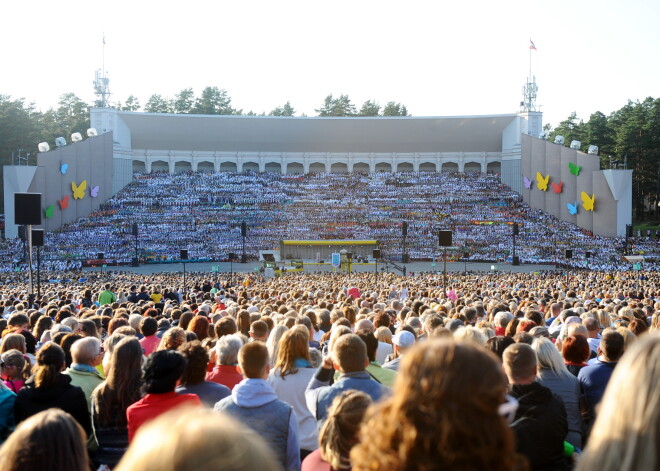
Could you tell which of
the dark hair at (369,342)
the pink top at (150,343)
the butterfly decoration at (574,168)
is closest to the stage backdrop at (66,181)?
the butterfly decoration at (574,168)

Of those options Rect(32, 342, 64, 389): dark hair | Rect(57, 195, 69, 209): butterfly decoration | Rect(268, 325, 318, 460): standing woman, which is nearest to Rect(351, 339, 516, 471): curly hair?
Rect(268, 325, 318, 460): standing woman

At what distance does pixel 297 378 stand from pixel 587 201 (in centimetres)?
5655

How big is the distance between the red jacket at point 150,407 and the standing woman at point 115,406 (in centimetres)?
34

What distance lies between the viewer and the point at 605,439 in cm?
189

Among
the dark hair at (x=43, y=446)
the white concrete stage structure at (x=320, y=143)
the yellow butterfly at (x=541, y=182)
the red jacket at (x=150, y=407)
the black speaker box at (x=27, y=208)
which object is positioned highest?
the white concrete stage structure at (x=320, y=143)

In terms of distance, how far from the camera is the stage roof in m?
73.1

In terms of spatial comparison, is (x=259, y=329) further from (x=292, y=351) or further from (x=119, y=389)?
(x=119, y=389)

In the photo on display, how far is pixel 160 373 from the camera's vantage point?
4254mm

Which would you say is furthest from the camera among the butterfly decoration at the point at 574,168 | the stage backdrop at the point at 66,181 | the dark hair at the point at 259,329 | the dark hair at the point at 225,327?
the butterfly decoration at the point at 574,168

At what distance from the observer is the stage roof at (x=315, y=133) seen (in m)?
73.1

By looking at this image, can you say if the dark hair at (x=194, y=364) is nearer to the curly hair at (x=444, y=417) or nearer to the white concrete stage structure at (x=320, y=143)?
the curly hair at (x=444, y=417)

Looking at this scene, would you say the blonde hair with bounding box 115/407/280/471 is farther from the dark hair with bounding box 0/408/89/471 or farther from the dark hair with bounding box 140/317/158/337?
the dark hair with bounding box 140/317/158/337

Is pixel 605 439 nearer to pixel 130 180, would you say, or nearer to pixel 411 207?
pixel 411 207

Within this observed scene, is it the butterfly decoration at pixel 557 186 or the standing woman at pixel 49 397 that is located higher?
the butterfly decoration at pixel 557 186
